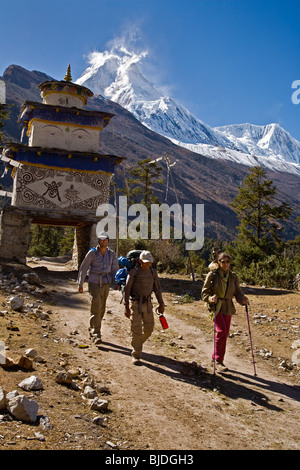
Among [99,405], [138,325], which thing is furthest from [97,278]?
[99,405]

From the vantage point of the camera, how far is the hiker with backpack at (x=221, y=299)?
21.2ft

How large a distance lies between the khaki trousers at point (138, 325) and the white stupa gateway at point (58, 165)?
12.3 m

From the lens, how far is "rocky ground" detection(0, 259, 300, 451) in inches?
149

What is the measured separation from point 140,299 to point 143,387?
1.66m

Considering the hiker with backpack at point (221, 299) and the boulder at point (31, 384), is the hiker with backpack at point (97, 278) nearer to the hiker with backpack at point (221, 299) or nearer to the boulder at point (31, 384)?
the hiker with backpack at point (221, 299)

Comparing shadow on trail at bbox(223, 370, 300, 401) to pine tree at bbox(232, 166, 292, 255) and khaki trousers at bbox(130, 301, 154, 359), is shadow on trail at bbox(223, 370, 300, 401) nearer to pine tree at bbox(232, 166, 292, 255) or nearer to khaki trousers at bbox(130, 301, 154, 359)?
khaki trousers at bbox(130, 301, 154, 359)

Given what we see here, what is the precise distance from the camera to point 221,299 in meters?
6.56

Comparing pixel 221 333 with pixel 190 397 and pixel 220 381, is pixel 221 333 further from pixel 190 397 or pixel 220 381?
pixel 190 397

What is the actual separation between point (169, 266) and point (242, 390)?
1915 cm

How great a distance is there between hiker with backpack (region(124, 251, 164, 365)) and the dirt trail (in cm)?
41

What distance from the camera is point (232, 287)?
6645 mm

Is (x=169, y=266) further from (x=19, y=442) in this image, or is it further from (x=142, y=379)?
(x=19, y=442)

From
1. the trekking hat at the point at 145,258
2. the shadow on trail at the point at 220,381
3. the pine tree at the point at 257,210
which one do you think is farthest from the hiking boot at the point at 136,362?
the pine tree at the point at 257,210
